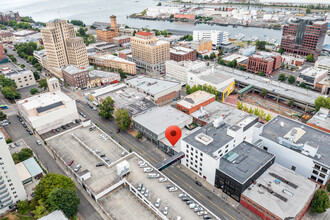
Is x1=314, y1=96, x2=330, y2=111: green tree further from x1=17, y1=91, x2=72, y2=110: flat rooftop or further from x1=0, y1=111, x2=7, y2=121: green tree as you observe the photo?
x1=0, y1=111, x2=7, y2=121: green tree

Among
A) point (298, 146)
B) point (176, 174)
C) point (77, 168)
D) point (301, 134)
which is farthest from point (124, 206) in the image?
point (301, 134)

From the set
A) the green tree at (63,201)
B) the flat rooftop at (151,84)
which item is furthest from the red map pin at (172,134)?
the flat rooftop at (151,84)

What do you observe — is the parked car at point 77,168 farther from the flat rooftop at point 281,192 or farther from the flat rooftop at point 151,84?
the flat rooftop at point 151,84

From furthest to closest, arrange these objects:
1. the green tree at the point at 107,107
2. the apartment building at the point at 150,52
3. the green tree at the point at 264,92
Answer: the apartment building at the point at 150,52
the green tree at the point at 264,92
the green tree at the point at 107,107

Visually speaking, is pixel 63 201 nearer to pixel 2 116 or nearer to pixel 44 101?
pixel 44 101

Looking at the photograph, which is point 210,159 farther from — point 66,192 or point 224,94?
point 224,94

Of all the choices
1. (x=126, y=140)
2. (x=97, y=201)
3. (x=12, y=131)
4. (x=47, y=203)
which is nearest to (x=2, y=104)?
(x=12, y=131)
